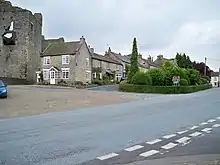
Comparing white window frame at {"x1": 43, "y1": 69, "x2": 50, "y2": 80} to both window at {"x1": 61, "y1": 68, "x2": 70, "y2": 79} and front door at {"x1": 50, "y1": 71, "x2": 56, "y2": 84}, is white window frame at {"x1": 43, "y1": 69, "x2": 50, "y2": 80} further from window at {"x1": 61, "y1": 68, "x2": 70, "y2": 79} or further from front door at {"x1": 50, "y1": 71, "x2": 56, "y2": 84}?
window at {"x1": 61, "y1": 68, "x2": 70, "y2": 79}

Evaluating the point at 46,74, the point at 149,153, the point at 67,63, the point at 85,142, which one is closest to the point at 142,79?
the point at 67,63

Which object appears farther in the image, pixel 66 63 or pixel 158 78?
pixel 66 63

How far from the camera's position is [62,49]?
216ft

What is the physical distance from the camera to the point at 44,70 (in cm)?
→ 6588

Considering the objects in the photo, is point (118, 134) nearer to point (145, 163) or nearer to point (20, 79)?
point (145, 163)

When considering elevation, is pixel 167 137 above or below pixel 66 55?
below

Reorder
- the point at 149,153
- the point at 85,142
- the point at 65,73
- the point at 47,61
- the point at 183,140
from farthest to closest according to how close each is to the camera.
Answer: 1. the point at 47,61
2. the point at 65,73
3. the point at 183,140
4. the point at 85,142
5. the point at 149,153

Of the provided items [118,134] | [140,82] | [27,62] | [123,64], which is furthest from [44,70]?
[118,134]

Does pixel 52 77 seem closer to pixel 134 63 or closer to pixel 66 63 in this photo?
pixel 66 63

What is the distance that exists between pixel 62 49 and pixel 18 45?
808 cm

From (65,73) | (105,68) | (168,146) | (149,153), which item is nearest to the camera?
(149,153)

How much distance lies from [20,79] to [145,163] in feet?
181

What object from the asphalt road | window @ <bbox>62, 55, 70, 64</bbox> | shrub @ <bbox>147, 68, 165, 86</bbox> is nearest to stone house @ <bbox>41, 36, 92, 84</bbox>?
window @ <bbox>62, 55, 70, 64</bbox>

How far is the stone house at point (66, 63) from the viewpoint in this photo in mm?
63691
